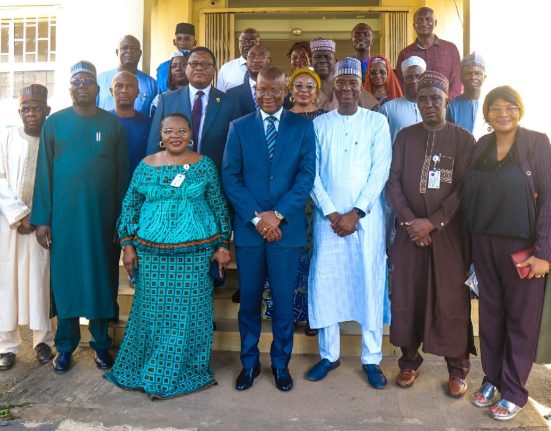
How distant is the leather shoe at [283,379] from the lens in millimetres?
3645

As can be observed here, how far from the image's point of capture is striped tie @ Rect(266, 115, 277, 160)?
362 centimetres

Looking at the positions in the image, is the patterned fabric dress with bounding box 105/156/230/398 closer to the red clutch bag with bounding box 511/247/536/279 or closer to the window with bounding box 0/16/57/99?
the red clutch bag with bounding box 511/247/536/279

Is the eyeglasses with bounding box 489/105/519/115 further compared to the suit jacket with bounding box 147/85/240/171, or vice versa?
the suit jacket with bounding box 147/85/240/171

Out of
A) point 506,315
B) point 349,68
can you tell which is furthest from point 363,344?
point 349,68

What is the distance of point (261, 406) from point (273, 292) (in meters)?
0.73

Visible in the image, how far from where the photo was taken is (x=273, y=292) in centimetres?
362

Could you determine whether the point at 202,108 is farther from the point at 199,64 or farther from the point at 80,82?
the point at 80,82

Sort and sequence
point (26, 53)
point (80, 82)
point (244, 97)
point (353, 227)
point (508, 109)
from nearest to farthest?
point (508, 109)
point (353, 227)
point (80, 82)
point (244, 97)
point (26, 53)

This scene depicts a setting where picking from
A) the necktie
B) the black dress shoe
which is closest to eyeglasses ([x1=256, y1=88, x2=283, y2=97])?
the necktie

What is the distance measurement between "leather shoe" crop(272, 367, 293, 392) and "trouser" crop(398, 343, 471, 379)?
803 mm

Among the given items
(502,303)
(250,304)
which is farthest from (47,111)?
(502,303)

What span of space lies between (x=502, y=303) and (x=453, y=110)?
Result: 6.58 feet

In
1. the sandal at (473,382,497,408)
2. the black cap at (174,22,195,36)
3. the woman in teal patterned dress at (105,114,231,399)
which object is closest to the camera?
the sandal at (473,382,497,408)

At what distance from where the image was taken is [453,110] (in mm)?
4762
